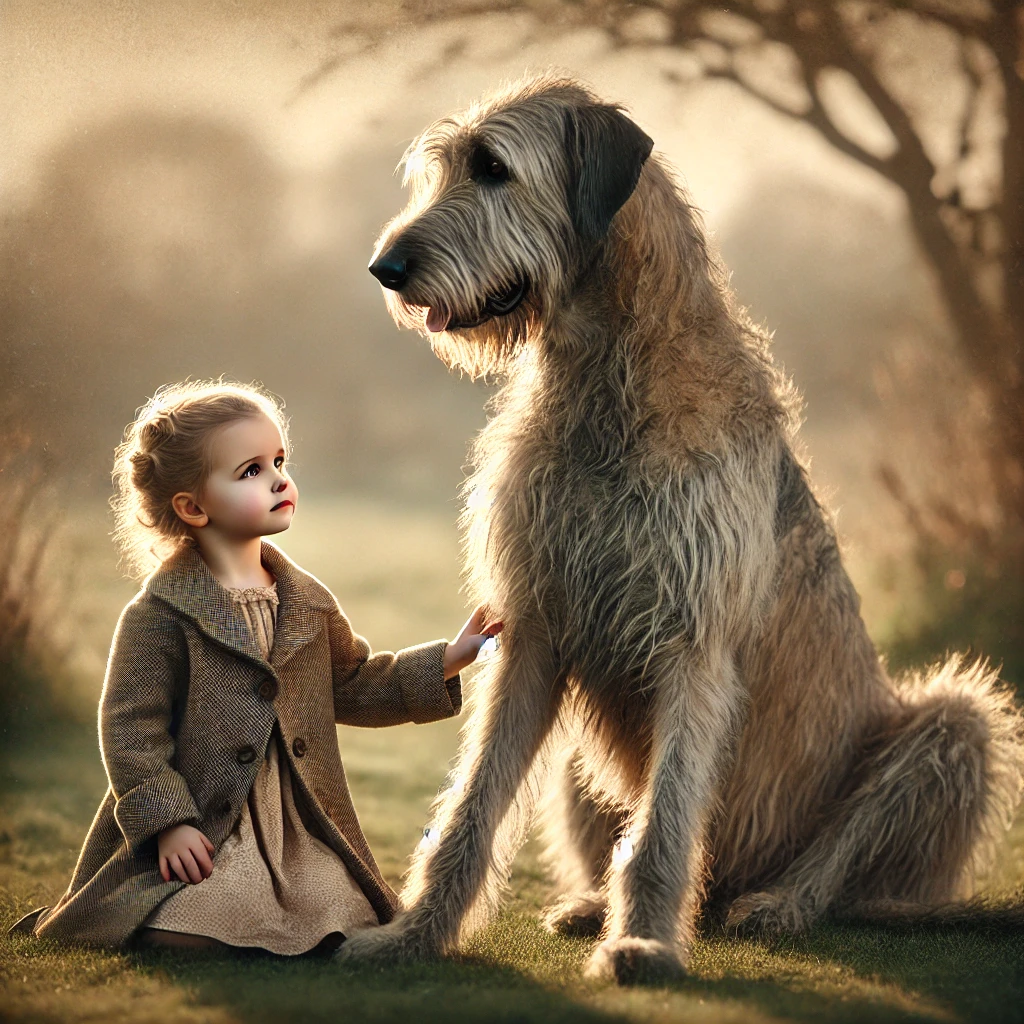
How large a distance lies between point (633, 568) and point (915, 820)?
104cm

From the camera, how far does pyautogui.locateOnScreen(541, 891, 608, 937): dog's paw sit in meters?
3.04

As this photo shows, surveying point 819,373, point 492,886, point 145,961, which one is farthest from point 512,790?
point 819,373

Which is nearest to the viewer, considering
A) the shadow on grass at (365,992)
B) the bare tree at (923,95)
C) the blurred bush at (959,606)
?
the shadow on grass at (365,992)

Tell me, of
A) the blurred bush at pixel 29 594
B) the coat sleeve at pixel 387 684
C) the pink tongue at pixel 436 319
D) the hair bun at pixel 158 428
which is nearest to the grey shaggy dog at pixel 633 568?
the pink tongue at pixel 436 319

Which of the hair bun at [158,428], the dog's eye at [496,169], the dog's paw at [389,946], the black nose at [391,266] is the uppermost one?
the dog's eye at [496,169]

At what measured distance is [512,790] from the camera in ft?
9.36

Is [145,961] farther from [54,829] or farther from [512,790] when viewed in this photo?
[54,829]

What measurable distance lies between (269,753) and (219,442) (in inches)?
26.8

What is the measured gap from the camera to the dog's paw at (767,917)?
293cm

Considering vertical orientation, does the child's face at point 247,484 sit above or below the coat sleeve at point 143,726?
above

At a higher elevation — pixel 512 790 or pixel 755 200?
pixel 755 200

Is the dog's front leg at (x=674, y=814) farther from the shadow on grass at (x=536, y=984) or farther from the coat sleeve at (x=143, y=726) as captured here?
the coat sleeve at (x=143, y=726)

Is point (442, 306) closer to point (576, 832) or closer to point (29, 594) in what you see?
point (576, 832)

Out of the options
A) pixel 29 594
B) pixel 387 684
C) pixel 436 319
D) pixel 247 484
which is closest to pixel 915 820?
pixel 387 684
